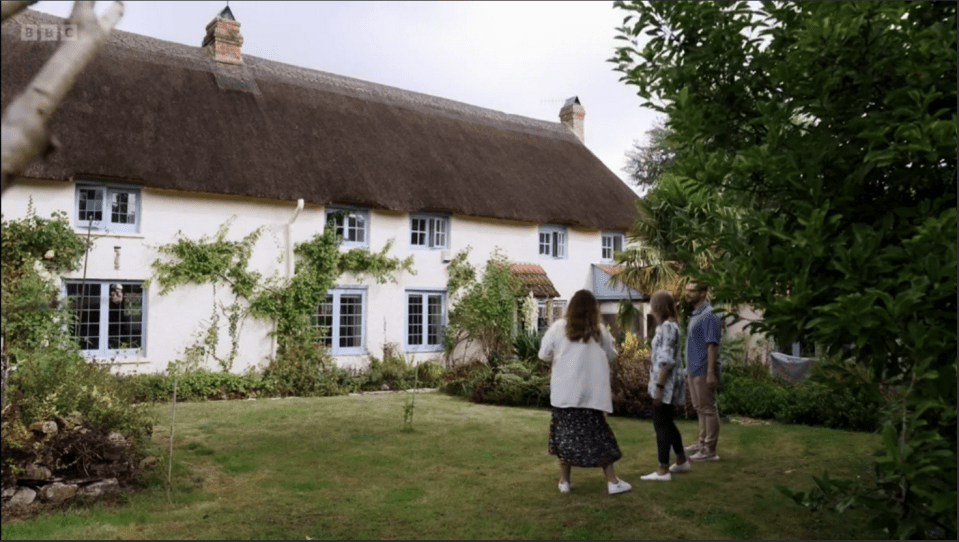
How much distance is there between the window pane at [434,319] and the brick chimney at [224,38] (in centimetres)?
761

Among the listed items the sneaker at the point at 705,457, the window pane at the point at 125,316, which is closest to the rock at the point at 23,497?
the sneaker at the point at 705,457

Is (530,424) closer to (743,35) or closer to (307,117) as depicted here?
(743,35)

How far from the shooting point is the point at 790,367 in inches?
537

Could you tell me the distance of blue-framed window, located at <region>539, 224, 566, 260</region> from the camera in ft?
66.8

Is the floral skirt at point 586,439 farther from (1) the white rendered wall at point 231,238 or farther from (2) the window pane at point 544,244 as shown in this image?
(2) the window pane at point 544,244

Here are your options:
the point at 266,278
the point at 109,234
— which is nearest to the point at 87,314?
the point at 109,234

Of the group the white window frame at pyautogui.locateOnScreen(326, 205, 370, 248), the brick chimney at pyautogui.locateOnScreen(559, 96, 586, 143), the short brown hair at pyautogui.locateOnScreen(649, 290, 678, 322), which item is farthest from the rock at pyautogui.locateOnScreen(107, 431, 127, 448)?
the brick chimney at pyautogui.locateOnScreen(559, 96, 586, 143)

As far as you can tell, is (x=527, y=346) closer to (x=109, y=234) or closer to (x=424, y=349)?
(x=424, y=349)

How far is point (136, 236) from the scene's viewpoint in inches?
536

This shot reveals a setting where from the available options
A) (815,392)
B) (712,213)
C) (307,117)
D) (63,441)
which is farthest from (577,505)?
(307,117)

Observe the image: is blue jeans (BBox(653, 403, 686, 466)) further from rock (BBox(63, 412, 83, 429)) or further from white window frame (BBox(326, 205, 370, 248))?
white window frame (BBox(326, 205, 370, 248))

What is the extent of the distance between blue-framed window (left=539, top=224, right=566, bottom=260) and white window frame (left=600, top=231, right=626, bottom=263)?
168 cm

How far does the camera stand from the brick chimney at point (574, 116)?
25.3 metres

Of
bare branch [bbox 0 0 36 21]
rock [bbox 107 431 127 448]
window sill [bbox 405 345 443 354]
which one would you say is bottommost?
rock [bbox 107 431 127 448]
